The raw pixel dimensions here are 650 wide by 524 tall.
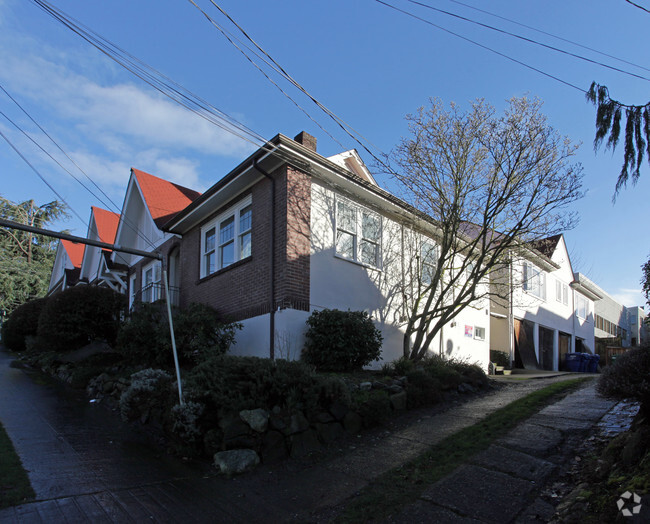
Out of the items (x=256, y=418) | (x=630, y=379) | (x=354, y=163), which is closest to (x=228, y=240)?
(x=354, y=163)

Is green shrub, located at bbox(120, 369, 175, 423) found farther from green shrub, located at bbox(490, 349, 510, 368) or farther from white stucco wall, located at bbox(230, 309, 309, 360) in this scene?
green shrub, located at bbox(490, 349, 510, 368)

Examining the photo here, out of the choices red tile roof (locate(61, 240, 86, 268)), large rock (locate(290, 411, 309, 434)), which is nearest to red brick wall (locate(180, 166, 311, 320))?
large rock (locate(290, 411, 309, 434))

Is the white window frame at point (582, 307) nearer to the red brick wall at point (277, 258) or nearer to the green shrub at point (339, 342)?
the green shrub at point (339, 342)

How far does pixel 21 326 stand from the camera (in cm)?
2062

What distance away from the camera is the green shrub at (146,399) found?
7934 millimetres

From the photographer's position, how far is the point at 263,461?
239 inches

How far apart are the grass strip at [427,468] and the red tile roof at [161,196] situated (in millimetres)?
11851

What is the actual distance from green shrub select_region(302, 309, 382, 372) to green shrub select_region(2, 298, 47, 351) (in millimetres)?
15982

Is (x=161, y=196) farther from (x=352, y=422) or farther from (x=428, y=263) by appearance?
(x=352, y=422)

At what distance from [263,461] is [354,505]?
5.98ft

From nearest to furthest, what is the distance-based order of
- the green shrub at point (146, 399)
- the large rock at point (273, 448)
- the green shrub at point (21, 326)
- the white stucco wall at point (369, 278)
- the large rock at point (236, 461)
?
the large rock at point (236, 461) < the large rock at point (273, 448) < the green shrub at point (146, 399) < the white stucco wall at point (369, 278) < the green shrub at point (21, 326)

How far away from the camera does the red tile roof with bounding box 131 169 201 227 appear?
16.3 m

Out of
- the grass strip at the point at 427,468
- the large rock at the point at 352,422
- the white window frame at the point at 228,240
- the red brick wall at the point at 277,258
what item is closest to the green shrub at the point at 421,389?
the grass strip at the point at 427,468

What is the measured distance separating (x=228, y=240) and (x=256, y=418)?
6.76m
